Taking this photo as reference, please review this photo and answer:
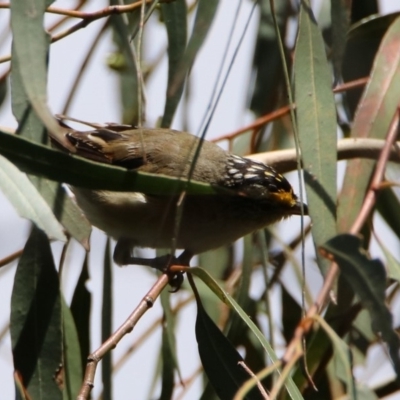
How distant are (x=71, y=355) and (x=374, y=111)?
3.67 feet

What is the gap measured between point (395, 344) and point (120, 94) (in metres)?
1.98

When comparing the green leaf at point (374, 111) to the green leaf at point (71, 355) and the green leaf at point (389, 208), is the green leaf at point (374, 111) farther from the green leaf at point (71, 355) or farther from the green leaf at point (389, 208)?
the green leaf at point (71, 355)

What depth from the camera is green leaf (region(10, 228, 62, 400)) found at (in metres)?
2.25

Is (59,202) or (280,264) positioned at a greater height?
(59,202)

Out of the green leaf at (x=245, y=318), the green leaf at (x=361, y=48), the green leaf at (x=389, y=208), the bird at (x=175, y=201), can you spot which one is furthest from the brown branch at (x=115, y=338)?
the green leaf at (x=361, y=48)

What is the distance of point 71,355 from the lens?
8.77 feet

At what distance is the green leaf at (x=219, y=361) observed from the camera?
2.22m

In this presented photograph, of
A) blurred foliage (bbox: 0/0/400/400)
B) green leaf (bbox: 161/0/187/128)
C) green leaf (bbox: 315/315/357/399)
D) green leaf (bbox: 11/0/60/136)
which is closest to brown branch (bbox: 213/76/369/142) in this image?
blurred foliage (bbox: 0/0/400/400)

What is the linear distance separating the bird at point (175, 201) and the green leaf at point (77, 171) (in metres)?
0.93

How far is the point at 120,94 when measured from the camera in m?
3.50

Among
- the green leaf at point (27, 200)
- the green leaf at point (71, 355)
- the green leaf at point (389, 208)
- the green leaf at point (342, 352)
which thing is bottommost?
the green leaf at point (71, 355)

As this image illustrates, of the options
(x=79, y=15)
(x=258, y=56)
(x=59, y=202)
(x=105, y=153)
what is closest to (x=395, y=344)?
(x=59, y=202)

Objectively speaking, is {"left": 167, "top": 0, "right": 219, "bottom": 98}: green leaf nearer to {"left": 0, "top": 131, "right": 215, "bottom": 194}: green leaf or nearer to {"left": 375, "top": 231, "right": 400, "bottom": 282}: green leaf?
{"left": 0, "top": 131, "right": 215, "bottom": 194}: green leaf

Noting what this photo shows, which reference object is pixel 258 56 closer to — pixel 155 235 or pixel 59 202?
pixel 155 235
